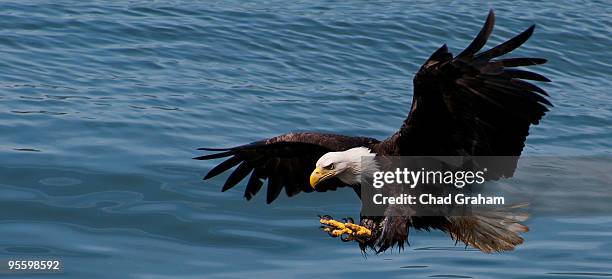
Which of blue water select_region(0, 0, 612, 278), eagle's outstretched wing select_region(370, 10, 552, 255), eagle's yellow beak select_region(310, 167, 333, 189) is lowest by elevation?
blue water select_region(0, 0, 612, 278)

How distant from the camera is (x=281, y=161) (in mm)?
8320

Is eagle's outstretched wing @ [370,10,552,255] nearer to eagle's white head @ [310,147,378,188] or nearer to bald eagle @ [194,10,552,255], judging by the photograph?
bald eagle @ [194,10,552,255]

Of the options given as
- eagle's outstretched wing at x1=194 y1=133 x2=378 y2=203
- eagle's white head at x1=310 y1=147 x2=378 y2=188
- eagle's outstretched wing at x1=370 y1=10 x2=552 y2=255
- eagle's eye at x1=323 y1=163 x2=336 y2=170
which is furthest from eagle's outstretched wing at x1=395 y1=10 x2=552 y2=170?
eagle's outstretched wing at x1=194 y1=133 x2=378 y2=203

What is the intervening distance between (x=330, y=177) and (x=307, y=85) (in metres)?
4.72

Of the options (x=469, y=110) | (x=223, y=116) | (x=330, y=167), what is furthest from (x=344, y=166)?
(x=223, y=116)

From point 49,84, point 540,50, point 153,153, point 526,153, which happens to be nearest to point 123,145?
point 153,153

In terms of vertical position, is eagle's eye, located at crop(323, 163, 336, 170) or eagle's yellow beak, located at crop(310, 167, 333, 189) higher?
eagle's eye, located at crop(323, 163, 336, 170)

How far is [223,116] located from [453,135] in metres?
4.35

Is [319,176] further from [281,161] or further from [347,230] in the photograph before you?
[281,161]

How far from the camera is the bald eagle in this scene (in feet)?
20.9

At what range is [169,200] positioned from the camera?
363 inches

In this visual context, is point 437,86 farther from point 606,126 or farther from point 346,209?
point 606,126

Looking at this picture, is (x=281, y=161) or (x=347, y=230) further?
(x=281, y=161)

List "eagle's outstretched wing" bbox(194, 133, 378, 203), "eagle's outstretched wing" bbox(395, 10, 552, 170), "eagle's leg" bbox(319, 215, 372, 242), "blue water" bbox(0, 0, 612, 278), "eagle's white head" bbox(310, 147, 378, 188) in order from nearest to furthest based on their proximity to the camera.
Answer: "eagle's outstretched wing" bbox(395, 10, 552, 170)
"eagle's leg" bbox(319, 215, 372, 242)
"eagle's white head" bbox(310, 147, 378, 188)
"eagle's outstretched wing" bbox(194, 133, 378, 203)
"blue water" bbox(0, 0, 612, 278)
